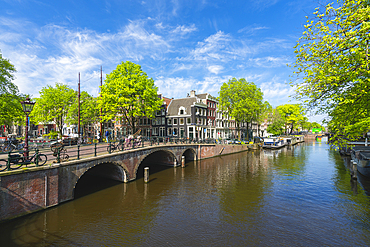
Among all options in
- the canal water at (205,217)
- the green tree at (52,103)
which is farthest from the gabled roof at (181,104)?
the canal water at (205,217)

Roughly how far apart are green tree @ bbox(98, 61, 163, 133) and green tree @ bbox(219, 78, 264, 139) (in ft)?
71.2

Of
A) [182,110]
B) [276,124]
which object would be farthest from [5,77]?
[276,124]

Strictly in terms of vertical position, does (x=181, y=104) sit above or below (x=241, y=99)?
below

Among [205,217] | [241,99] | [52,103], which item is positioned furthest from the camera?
[241,99]

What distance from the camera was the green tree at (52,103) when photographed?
129ft

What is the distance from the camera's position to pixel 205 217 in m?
12.8

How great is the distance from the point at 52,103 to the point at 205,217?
40.3 meters

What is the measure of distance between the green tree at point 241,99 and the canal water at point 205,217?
100ft

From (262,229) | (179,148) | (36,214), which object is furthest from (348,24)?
(179,148)

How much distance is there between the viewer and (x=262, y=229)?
11227 millimetres

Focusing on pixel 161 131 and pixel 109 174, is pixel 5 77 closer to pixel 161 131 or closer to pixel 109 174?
pixel 109 174

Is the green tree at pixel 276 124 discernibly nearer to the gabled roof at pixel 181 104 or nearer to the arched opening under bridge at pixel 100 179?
the gabled roof at pixel 181 104

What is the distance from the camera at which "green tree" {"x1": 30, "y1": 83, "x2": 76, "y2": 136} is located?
39.4 meters

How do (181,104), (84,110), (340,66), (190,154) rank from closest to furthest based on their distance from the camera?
1. (340,66)
2. (190,154)
3. (84,110)
4. (181,104)
